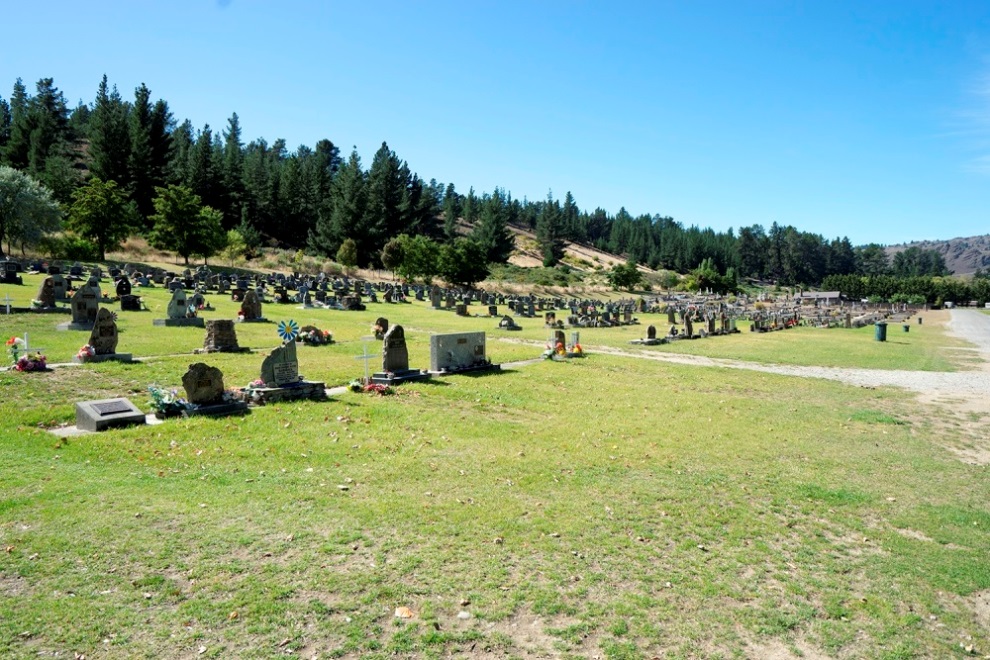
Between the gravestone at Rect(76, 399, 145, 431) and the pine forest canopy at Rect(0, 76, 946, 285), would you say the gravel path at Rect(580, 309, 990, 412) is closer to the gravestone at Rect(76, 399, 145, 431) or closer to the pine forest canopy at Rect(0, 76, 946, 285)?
the gravestone at Rect(76, 399, 145, 431)

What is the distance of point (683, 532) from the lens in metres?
7.90

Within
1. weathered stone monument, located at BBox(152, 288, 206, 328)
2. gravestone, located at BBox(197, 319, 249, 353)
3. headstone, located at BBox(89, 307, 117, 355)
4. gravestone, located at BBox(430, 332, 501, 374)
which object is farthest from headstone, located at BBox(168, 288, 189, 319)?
gravestone, located at BBox(430, 332, 501, 374)

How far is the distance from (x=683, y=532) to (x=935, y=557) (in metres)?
2.92

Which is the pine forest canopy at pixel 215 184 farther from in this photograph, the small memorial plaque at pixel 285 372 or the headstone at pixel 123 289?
the small memorial plaque at pixel 285 372

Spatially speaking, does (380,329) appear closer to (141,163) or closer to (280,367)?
(280,367)

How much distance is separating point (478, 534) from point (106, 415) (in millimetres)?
7667

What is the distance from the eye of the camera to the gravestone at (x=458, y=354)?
18703 mm

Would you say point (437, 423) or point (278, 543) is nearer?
point (278, 543)

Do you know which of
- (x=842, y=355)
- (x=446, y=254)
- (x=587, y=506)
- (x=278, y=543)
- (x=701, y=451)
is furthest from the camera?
(x=446, y=254)

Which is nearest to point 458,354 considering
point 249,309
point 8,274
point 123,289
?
point 249,309

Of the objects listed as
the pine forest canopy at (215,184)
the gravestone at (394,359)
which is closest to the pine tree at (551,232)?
the pine forest canopy at (215,184)

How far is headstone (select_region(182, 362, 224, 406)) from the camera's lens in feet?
40.3

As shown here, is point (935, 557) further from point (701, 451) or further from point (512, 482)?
point (512, 482)

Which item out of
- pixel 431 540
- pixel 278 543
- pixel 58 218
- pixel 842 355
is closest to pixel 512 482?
pixel 431 540
